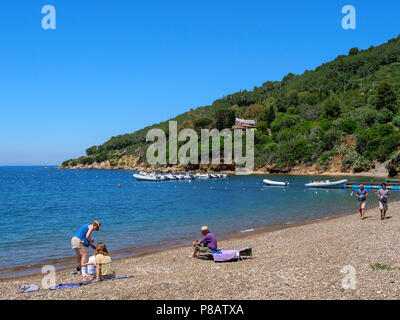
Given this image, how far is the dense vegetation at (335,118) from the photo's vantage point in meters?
85.4

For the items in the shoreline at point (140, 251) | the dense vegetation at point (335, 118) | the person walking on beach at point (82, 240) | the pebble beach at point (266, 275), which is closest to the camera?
the pebble beach at point (266, 275)

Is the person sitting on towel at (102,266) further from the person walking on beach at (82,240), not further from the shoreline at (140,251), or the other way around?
the shoreline at (140,251)

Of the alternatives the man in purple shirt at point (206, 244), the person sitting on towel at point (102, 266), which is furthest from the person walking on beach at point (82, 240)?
the man in purple shirt at point (206, 244)

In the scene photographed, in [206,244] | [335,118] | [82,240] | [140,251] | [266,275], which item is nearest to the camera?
[266,275]

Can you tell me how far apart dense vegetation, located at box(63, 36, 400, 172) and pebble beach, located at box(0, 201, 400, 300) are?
6810cm

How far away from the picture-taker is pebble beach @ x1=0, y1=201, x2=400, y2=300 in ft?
26.6

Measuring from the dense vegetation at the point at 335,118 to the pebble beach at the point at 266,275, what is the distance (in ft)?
223

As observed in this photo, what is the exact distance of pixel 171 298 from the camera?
8.02m

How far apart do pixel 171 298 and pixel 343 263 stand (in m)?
5.77

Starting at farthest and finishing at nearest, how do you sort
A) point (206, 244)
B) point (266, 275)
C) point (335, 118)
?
1. point (335, 118)
2. point (206, 244)
3. point (266, 275)

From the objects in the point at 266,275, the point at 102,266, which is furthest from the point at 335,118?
the point at 102,266

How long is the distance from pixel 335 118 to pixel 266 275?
108894 mm

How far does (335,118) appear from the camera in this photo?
359 feet

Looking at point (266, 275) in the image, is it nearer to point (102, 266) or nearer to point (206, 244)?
point (206, 244)
